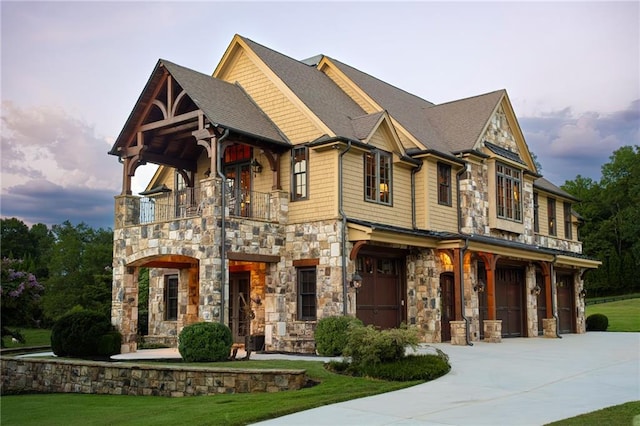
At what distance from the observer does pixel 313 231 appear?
21.6 m

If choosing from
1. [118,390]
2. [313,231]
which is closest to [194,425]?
[118,390]

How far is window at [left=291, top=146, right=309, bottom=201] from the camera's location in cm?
2234

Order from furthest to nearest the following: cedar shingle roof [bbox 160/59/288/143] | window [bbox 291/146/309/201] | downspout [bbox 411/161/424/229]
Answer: downspout [bbox 411/161/424/229]
window [bbox 291/146/309/201]
cedar shingle roof [bbox 160/59/288/143]

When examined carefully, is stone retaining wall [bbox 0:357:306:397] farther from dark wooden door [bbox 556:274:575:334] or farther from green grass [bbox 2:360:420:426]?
dark wooden door [bbox 556:274:575:334]

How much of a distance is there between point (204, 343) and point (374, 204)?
25.7 ft

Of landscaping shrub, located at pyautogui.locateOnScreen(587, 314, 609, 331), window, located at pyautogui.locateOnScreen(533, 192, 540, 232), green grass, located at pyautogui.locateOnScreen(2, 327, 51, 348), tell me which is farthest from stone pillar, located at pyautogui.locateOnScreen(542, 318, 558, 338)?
green grass, located at pyautogui.locateOnScreen(2, 327, 51, 348)

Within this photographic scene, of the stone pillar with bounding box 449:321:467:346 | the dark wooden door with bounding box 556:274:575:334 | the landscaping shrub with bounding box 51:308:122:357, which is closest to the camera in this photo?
the landscaping shrub with bounding box 51:308:122:357

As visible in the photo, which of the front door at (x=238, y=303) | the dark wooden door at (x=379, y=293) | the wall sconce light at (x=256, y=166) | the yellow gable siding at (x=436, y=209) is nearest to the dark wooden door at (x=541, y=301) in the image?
the yellow gable siding at (x=436, y=209)

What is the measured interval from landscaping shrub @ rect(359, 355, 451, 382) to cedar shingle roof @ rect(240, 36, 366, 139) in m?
8.89

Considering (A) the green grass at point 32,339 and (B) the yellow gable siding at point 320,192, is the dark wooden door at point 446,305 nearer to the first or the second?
(B) the yellow gable siding at point 320,192

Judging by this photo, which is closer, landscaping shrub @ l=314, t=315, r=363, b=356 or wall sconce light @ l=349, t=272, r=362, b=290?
landscaping shrub @ l=314, t=315, r=363, b=356

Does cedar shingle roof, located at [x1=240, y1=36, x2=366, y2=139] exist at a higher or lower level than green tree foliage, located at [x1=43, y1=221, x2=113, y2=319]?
higher

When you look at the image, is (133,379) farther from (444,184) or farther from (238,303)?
(444,184)

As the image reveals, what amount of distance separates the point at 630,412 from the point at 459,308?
12830 millimetres
